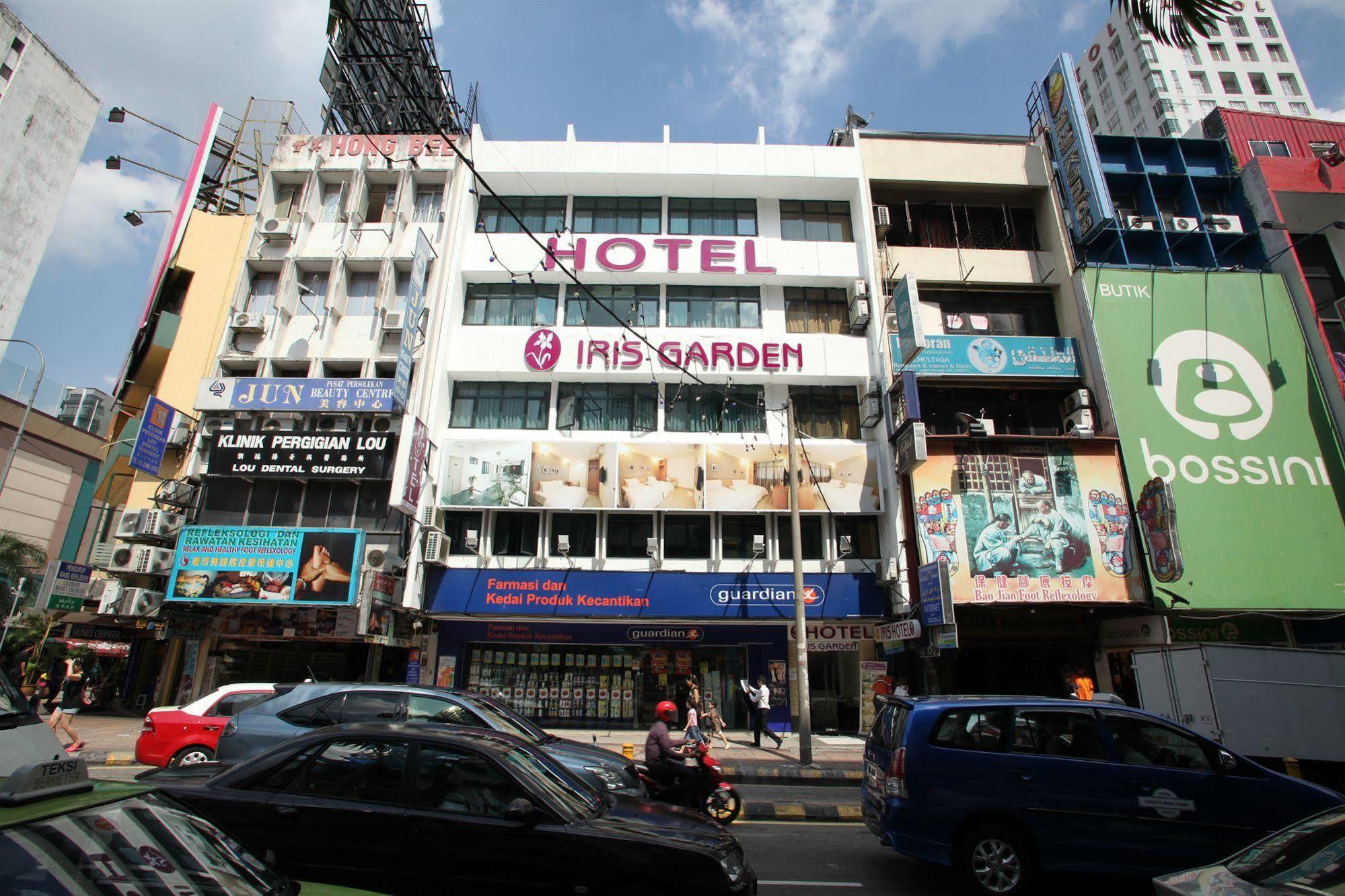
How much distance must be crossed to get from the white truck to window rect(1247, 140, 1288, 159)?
19.3 m

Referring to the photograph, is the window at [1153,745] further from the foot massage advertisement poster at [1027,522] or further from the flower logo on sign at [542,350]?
the flower logo on sign at [542,350]

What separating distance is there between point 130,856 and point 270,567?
56.0 ft

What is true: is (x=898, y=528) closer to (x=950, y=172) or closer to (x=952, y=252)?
(x=952, y=252)

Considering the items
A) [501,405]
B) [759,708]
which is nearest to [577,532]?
[501,405]

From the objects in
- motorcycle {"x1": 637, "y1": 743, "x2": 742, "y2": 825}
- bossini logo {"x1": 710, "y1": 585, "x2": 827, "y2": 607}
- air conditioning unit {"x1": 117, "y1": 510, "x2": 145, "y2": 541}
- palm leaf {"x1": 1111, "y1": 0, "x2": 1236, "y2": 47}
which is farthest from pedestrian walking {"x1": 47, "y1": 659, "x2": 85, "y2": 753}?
palm leaf {"x1": 1111, "y1": 0, "x2": 1236, "y2": 47}

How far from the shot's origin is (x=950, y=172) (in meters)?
22.7

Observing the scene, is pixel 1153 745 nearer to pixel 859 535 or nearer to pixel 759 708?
pixel 759 708

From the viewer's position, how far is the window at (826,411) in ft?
69.6

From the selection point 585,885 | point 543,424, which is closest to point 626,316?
point 543,424

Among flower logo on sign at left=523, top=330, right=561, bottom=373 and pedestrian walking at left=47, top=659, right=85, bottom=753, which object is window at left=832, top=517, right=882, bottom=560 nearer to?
flower logo on sign at left=523, top=330, right=561, bottom=373

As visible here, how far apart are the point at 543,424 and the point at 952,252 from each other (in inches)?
577

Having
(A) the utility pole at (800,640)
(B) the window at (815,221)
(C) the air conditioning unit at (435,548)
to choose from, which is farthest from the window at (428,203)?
(A) the utility pole at (800,640)

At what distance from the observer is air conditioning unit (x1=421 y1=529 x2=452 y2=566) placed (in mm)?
18500

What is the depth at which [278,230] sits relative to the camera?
2202cm
